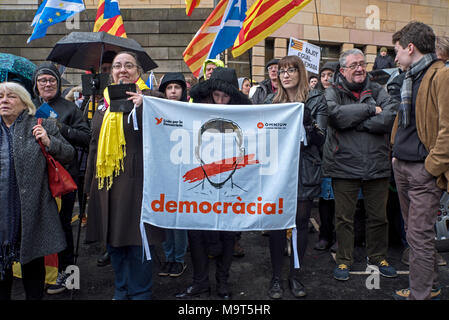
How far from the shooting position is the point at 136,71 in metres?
2.89

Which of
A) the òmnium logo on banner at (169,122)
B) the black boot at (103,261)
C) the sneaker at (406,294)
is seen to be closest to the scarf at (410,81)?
the sneaker at (406,294)

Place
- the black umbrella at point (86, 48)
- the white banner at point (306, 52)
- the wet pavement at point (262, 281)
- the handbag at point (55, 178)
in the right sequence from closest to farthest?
the handbag at point (55, 178) → the wet pavement at point (262, 281) → the black umbrella at point (86, 48) → the white banner at point (306, 52)

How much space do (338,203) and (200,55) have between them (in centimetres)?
296

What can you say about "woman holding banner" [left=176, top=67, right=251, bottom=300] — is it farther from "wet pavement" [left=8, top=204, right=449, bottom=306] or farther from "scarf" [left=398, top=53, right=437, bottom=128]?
"scarf" [left=398, top=53, right=437, bottom=128]

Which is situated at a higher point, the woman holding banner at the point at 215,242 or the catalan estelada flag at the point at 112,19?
the catalan estelada flag at the point at 112,19

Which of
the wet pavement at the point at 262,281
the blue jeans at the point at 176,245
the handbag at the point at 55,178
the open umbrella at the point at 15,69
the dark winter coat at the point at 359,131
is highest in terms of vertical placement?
the open umbrella at the point at 15,69

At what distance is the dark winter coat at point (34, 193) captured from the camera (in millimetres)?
2498

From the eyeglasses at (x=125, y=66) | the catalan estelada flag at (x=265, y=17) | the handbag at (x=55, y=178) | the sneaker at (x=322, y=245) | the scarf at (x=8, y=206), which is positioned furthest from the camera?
the catalan estelada flag at (x=265, y=17)

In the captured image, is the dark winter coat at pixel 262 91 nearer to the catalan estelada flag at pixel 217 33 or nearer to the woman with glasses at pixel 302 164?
the catalan estelada flag at pixel 217 33

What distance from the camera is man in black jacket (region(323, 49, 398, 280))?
3365mm

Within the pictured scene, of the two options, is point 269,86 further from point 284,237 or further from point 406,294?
point 406,294

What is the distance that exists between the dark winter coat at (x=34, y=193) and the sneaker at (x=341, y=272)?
2.61 metres

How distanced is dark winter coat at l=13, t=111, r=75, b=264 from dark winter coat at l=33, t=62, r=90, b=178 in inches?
18.2
